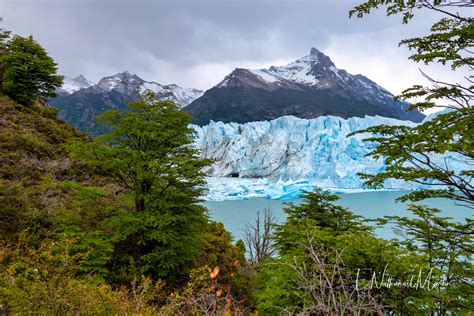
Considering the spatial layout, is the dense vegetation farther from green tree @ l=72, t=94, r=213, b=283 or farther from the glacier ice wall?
the glacier ice wall

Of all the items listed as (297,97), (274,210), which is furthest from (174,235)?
(297,97)

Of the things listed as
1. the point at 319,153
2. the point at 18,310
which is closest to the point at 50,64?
the point at 18,310

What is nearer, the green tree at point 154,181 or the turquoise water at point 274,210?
the green tree at point 154,181

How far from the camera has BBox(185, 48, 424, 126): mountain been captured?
9650 cm

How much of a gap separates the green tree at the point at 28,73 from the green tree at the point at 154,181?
435 inches

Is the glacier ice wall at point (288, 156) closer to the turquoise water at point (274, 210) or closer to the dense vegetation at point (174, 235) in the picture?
the turquoise water at point (274, 210)

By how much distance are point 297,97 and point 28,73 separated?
100 meters

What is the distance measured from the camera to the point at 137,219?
7.79 metres

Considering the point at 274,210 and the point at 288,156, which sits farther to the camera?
the point at 288,156

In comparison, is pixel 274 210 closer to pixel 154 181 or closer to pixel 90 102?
pixel 154 181

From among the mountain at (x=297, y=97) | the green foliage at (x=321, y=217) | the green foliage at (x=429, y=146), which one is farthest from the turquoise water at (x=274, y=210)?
the mountain at (x=297, y=97)

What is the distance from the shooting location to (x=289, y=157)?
168 feet

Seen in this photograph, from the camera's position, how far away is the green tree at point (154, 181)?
314 inches

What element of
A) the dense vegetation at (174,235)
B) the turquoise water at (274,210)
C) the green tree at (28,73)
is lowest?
the turquoise water at (274,210)
